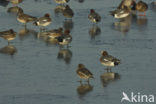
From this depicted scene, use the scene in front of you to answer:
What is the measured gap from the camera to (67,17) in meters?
25.1

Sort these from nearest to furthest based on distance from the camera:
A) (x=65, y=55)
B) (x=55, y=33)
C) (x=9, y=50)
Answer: (x=65, y=55), (x=9, y=50), (x=55, y=33)

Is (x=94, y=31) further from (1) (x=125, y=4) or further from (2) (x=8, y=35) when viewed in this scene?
(1) (x=125, y=4)

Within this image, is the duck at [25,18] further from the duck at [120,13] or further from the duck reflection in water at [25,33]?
the duck at [120,13]

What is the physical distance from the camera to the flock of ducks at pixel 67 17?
54.3 ft

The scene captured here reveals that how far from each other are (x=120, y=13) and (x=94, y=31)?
3425 mm

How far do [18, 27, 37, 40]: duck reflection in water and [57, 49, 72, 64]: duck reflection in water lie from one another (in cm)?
273

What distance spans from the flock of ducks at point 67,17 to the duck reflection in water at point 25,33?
40 centimetres

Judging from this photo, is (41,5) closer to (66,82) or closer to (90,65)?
(90,65)

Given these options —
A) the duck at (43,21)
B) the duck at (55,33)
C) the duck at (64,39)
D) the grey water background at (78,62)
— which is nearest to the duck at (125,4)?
the grey water background at (78,62)

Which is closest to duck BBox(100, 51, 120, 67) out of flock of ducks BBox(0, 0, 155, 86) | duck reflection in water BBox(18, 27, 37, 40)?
flock of ducks BBox(0, 0, 155, 86)

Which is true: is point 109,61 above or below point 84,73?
below

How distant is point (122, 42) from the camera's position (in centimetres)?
2039

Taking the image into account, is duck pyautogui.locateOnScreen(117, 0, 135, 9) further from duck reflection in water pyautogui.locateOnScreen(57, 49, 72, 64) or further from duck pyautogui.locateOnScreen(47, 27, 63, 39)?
duck reflection in water pyautogui.locateOnScreen(57, 49, 72, 64)

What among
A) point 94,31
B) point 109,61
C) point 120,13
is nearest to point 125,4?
point 120,13
